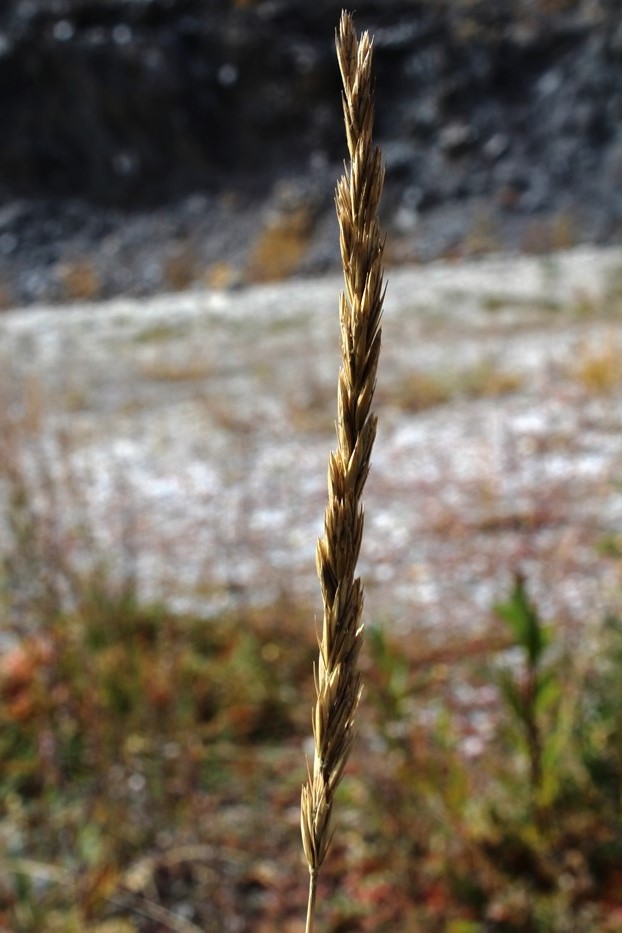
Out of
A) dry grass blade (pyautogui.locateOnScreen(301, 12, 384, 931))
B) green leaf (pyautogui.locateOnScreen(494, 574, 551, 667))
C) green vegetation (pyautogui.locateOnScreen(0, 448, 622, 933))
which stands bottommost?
green vegetation (pyautogui.locateOnScreen(0, 448, 622, 933))

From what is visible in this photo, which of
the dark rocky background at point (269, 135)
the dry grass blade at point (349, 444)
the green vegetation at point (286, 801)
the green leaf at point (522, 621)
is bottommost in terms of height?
the green vegetation at point (286, 801)

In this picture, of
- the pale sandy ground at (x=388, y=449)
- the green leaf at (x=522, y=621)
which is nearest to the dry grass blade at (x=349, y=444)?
the green leaf at (x=522, y=621)

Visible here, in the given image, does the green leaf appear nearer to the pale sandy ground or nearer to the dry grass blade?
the pale sandy ground

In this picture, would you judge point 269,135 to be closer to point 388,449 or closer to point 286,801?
point 388,449

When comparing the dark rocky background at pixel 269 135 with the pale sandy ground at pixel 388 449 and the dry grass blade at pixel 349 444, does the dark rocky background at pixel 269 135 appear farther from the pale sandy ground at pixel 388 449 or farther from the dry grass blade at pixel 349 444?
the dry grass blade at pixel 349 444

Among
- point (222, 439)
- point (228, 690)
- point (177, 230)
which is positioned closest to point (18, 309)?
point (177, 230)

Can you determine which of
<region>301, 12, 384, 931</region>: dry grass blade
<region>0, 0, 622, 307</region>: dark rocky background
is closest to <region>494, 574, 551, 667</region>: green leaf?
<region>301, 12, 384, 931</region>: dry grass blade

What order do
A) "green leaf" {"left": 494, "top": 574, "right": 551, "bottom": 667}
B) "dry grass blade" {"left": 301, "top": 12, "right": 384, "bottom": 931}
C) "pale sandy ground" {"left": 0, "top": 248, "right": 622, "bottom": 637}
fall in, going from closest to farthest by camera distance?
"dry grass blade" {"left": 301, "top": 12, "right": 384, "bottom": 931}, "green leaf" {"left": 494, "top": 574, "right": 551, "bottom": 667}, "pale sandy ground" {"left": 0, "top": 248, "right": 622, "bottom": 637}
